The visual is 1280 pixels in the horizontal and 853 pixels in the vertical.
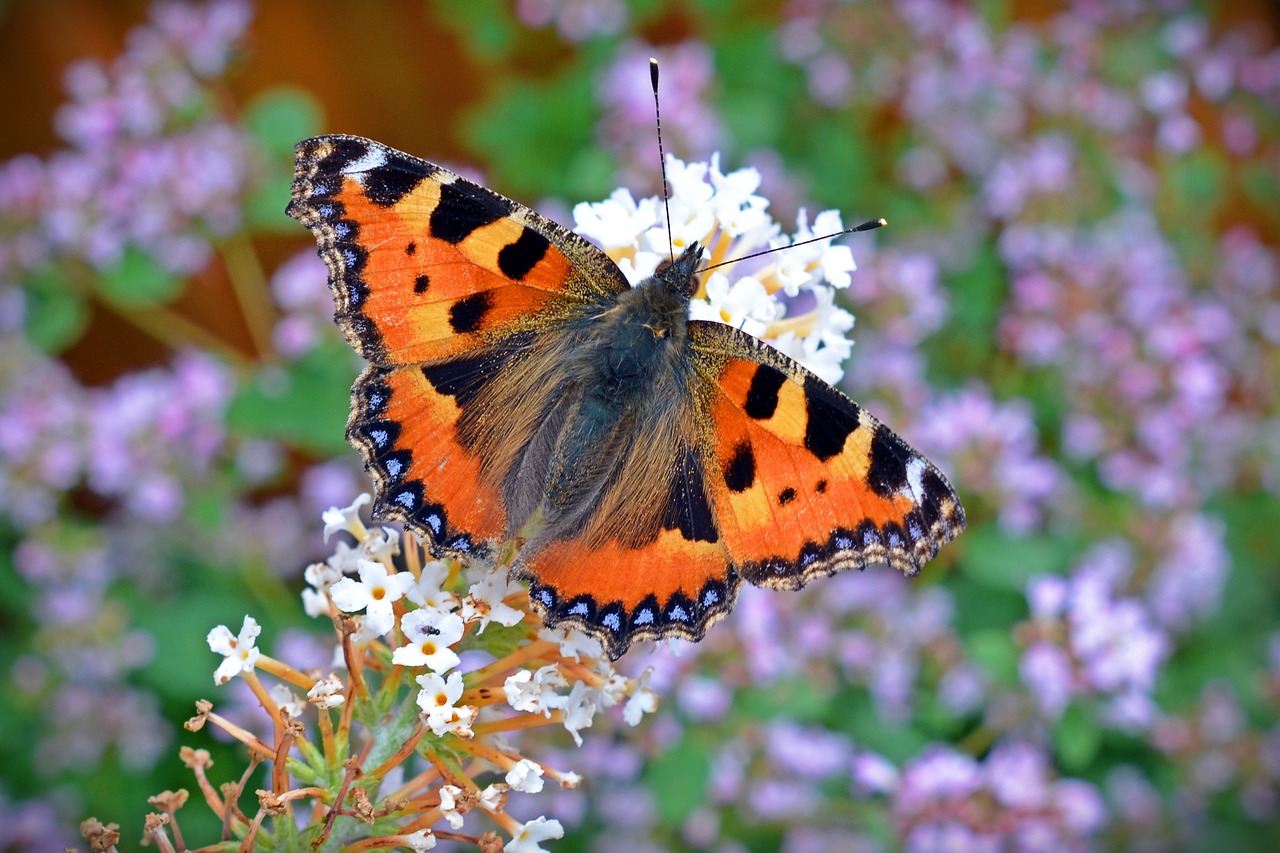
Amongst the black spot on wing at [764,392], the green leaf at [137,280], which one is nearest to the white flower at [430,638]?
the black spot on wing at [764,392]

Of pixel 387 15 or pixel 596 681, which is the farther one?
pixel 387 15

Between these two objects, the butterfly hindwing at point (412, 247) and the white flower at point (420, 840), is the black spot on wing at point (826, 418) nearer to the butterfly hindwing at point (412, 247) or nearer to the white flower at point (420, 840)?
the butterfly hindwing at point (412, 247)

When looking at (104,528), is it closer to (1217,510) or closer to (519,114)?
(519,114)

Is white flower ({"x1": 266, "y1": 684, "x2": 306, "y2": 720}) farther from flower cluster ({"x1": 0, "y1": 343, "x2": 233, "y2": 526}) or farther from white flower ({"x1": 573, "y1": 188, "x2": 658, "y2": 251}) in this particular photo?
flower cluster ({"x1": 0, "y1": 343, "x2": 233, "y2": 526})

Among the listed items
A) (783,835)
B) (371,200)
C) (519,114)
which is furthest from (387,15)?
(783,835)

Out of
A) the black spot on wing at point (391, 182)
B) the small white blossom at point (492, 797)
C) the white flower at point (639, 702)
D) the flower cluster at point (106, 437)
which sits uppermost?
the flower cluster at point (106, 437)

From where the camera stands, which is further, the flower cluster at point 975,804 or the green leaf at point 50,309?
the green leaf at point 50,309
